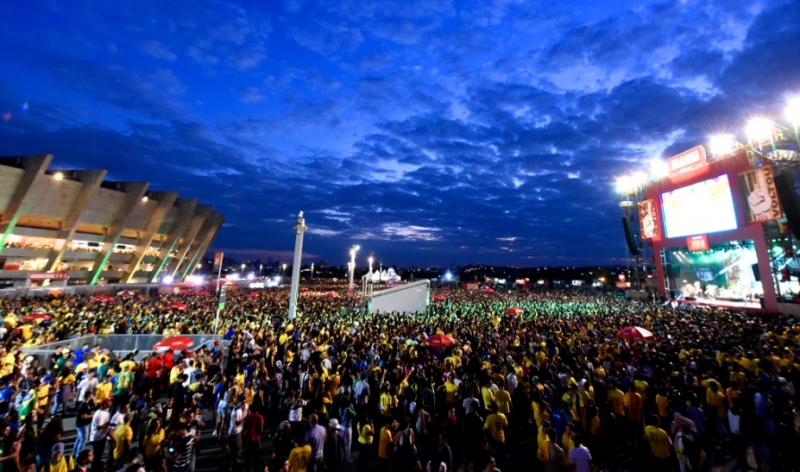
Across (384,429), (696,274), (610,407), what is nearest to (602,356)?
(610,407)

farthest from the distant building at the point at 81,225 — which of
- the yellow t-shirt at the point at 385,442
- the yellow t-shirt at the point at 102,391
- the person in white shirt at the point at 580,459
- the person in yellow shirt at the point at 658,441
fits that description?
the person in yellow shirt at the point at 658,441

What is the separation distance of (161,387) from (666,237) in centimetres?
4585

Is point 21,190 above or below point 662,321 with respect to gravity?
above

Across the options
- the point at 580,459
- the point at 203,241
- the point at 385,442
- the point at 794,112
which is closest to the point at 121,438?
the point at 385,442

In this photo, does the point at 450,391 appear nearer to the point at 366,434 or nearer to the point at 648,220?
the point at 366,434

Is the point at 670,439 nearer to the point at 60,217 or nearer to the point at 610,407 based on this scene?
the point at 610,407

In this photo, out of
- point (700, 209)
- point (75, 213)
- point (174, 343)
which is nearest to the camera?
point (174, 343)

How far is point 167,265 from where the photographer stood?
222 ft

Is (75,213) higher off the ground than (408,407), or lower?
higher

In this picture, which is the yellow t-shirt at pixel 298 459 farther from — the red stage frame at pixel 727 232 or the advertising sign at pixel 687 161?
the advertising sign at pixel 687 161

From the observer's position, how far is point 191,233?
65750 millimetres

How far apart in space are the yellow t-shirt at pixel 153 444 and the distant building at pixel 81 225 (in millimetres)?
46226

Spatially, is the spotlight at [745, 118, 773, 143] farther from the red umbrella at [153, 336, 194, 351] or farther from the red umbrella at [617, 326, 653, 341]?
the red umbrella at [153, 336, 194, 351]

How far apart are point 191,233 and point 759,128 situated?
7848 centimetres
